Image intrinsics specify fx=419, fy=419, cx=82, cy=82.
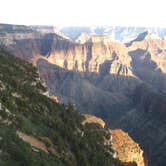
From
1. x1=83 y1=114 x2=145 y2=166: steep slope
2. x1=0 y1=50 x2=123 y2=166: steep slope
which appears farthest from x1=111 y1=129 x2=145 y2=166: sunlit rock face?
x1=0 y1=50 x2=123 y2=166: steep slope

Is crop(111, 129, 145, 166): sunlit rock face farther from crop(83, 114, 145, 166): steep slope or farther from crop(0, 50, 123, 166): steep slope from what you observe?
crop(0, 50, 123, 166): steep slope

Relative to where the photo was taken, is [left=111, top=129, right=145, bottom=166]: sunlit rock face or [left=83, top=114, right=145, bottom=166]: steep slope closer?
[left=83, top=114, right=145, bottom=166]: steep slope

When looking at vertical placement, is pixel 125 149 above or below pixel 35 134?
below

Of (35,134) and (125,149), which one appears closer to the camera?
(35,134)

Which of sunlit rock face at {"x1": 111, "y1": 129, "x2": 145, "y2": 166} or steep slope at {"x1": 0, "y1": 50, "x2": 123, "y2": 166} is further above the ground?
steep slope at {"x1": 0, "y1": 50, "x2": 123, "y2": 166}

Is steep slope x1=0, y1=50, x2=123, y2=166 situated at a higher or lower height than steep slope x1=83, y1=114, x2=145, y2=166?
higher

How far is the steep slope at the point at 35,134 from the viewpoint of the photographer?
29027 millimetres

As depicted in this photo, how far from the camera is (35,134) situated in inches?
1511

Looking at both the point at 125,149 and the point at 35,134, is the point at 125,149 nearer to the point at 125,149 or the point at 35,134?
the point at 125,149

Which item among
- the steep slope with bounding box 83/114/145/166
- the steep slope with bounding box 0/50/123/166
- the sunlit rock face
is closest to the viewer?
the steep slope with bounding box 0/50/123/166

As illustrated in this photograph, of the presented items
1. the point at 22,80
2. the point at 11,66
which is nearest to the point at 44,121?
the point at 22,80

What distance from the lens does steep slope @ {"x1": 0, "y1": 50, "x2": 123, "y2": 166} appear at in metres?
29.0

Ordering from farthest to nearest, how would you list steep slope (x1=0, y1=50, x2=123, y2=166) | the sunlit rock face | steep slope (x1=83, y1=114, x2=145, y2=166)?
1. the sunlit rock face
2. steep slope (x1=83, y1=114, x2=145, y2=166)
3. steep slope (x1=0, y1=50, x2=123, y2=166)

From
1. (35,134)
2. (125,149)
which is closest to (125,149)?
(125,149)
